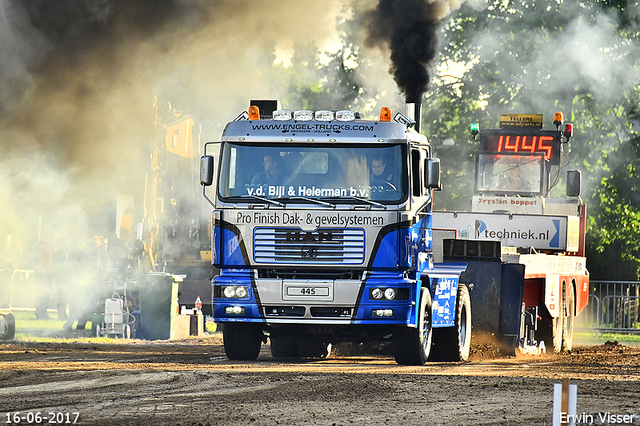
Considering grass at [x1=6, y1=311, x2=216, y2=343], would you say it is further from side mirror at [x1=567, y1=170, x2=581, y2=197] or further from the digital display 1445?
side mirror at [x1=567, y1=170, x2=581, y2=197]

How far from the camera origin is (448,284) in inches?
562

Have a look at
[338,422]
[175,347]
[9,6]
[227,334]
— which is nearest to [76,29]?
[9,6]

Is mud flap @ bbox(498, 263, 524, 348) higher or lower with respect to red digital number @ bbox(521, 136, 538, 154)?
lower

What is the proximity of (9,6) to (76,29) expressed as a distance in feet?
3.89

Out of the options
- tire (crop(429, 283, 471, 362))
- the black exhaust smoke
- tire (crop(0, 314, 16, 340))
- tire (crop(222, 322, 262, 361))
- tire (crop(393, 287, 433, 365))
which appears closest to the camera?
tire (crop(393, 287, 433, 365))

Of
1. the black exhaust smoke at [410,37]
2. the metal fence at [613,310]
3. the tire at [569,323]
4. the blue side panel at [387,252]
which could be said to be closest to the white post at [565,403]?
the blue side panel at [387,252]

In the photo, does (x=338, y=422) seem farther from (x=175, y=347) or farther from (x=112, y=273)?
(x=112, y=273)

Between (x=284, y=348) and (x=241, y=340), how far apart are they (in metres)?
1.82

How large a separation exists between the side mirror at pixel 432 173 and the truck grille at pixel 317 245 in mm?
1142

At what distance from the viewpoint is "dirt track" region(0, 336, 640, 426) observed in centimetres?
863

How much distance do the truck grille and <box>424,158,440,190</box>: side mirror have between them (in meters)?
1.14

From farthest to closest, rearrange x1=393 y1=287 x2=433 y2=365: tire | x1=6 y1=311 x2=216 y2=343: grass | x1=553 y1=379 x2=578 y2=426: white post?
x1=6 y1=311 x2=216 y2=343: grass < x1=393 y1=287 x2=433 y2=365: tire < x1=553 y1=379 x2=578 y2=426: white post

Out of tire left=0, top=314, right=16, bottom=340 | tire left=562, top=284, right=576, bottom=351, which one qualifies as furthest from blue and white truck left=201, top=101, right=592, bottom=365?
tire left=0, top=314, right=16, bottom=340

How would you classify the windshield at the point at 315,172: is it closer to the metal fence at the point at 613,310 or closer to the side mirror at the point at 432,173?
the side mirror at the point at 432,173
